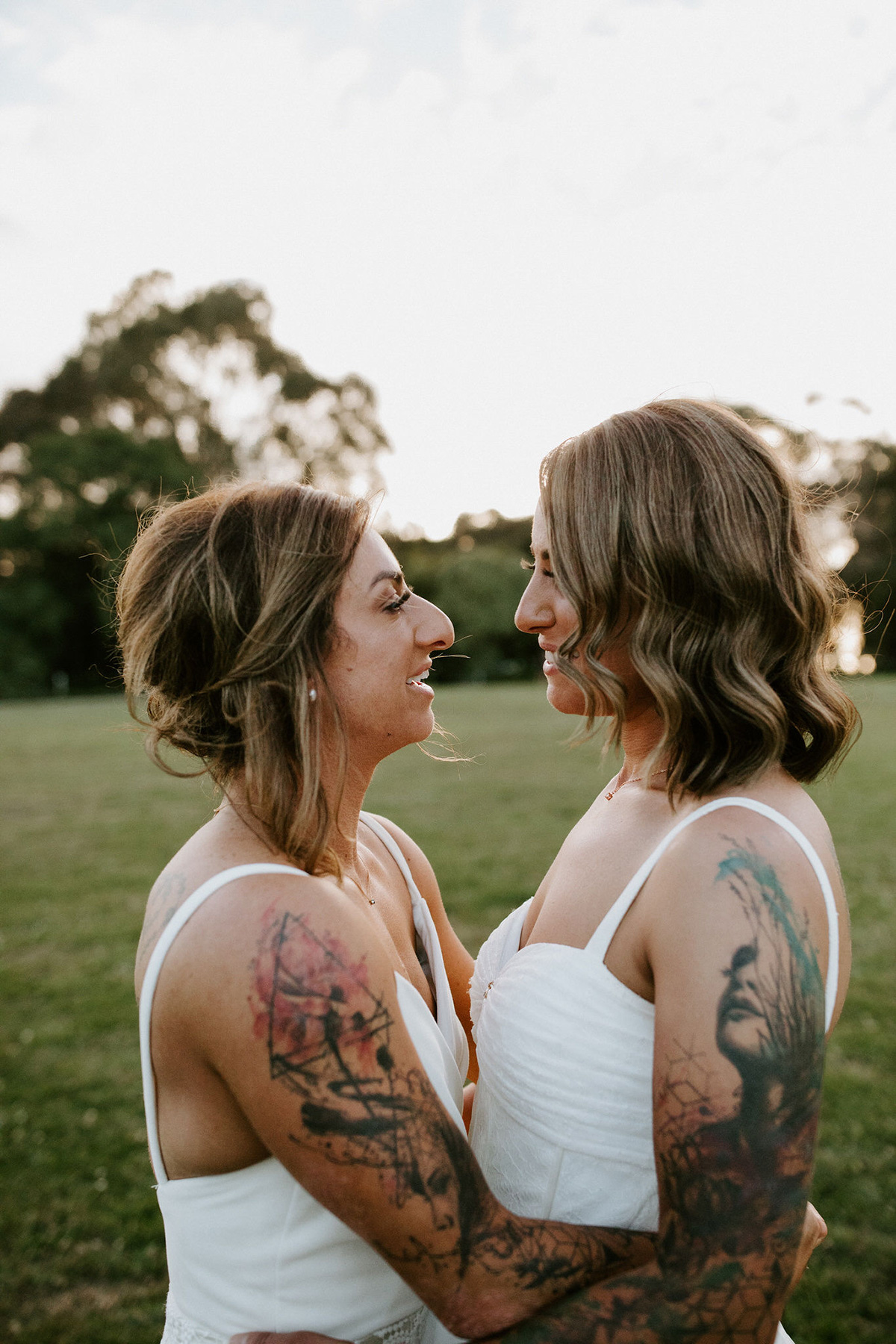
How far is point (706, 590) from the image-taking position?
6.52ft

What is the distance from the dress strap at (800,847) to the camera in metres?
1.74

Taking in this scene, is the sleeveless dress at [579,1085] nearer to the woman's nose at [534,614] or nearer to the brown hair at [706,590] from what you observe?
the brown hair at [706,590]

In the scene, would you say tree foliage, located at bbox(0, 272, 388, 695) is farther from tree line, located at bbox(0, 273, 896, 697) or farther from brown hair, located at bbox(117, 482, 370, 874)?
brown hair, located at bbox(117, 482, 370, 874)

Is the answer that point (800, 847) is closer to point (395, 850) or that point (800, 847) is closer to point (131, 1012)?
point (395, 850)

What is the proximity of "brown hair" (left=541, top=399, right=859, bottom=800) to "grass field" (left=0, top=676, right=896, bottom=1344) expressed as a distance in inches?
31.5

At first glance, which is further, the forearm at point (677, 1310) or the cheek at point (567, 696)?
the cheek at point (567, 696)

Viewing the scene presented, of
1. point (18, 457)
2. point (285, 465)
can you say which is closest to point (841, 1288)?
point (285, 465)

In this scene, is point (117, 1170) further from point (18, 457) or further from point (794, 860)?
point (18, 457)

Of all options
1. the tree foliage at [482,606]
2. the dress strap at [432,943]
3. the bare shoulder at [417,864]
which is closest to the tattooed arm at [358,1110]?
the dress strap at [432,943]

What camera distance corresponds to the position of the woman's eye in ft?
7.97

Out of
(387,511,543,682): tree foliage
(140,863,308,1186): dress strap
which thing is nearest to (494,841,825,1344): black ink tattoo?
(140,863,308,1186): dress strap

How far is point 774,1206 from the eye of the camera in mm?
1588

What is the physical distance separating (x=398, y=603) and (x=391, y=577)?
77mm

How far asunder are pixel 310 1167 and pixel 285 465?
147 feet
